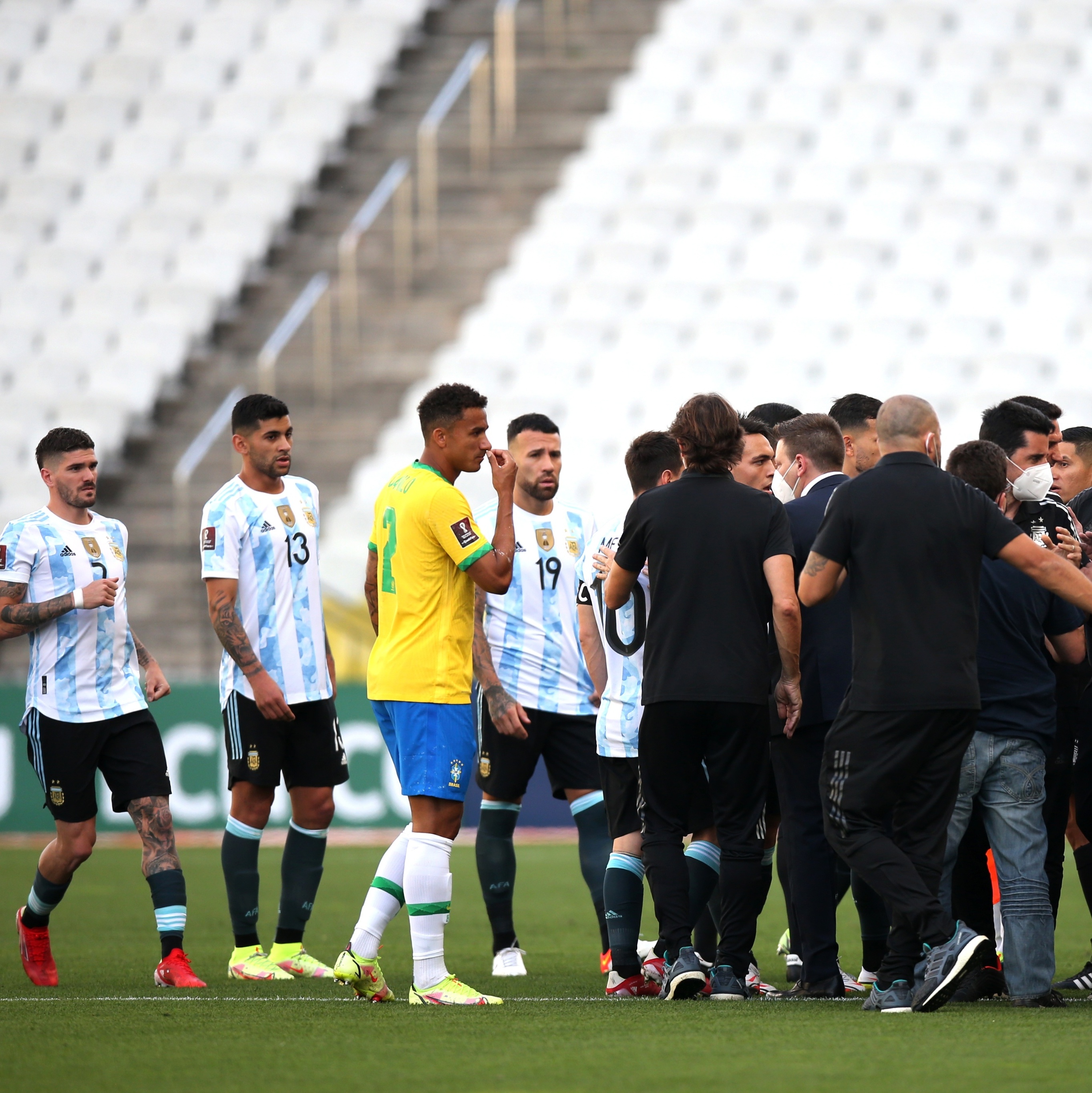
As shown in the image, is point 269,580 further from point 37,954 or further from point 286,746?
point 37,954

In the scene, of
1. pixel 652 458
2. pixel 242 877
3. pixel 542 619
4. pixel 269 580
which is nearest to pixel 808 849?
pixel 652 458

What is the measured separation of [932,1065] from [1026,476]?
259cm

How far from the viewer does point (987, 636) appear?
624 centimetres

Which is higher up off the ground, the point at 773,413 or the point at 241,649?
the point at 773,413

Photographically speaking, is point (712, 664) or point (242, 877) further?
point (242, 877)

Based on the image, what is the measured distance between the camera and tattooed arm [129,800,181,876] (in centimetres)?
720

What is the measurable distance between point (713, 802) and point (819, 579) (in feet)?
3.27

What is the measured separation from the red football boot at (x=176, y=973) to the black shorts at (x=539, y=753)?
1.53m

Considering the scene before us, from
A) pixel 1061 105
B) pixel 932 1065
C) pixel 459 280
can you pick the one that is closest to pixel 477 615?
pixel 932 1065

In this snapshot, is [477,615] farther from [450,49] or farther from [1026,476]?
[450,49]

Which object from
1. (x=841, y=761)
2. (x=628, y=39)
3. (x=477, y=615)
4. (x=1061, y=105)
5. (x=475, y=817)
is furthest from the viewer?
(x=628, y=39)

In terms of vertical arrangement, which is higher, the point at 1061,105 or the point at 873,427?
the point at 1061,105

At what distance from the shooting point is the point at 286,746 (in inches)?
296

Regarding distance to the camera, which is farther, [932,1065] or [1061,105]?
[1061,105]
